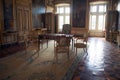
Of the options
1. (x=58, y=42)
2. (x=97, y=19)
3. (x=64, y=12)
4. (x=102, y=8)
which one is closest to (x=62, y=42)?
(x=58, y=42)

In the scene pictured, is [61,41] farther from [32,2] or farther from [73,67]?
[32,2]

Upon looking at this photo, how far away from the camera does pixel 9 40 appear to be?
311 inches

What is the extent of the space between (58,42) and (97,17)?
1135cm

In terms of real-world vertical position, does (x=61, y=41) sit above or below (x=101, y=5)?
below

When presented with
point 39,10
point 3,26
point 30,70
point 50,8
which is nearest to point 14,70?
point 30,70

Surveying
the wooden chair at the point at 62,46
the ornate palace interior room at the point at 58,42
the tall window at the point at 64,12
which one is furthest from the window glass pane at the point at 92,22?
the wooden chair at the point at 62,46

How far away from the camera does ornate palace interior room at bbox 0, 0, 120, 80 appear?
3.74 meters

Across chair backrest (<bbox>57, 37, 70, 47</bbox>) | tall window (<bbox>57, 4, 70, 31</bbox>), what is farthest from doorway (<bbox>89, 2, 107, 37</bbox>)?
chair backrest (<bbox>57, 37, 70, 47</bbox>)

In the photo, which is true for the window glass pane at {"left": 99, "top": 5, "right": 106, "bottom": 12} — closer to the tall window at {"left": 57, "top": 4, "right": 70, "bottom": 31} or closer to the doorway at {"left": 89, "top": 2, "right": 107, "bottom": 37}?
the doorway at {"left": 89, "top": 2, "right": 107, "bottom": 37}

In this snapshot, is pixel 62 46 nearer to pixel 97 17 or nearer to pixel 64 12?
pixel 97 17

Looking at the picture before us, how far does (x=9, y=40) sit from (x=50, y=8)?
7243 mm

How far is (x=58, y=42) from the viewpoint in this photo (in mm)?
5000

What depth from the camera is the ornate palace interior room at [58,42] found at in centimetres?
374

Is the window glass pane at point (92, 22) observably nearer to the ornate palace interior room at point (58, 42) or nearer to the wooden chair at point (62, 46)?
the ornate palace interior room at point (58, 42)
